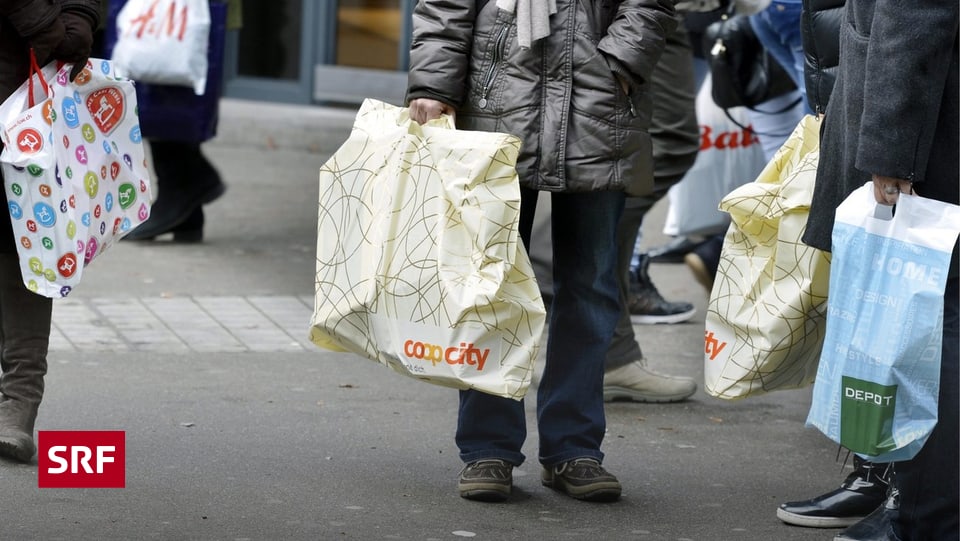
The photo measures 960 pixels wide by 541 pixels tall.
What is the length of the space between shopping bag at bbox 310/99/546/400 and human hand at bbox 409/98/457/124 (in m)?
0.09

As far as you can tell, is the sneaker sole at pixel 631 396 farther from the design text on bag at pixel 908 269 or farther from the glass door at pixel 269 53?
the glass door at pixel 269 53

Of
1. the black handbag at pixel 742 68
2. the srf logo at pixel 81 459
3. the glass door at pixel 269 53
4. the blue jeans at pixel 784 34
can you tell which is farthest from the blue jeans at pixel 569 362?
the glass door at pixel 269 53

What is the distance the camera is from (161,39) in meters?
6.89

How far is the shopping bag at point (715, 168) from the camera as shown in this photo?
266 inches

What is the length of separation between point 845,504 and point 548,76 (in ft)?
4.39

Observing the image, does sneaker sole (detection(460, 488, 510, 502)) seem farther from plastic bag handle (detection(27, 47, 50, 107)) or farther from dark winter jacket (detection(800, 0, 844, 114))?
plastic bag handle (detection(27, 47, 50, 107))

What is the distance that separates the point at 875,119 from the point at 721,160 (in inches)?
134

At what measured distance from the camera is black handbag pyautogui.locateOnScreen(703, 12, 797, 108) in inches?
235

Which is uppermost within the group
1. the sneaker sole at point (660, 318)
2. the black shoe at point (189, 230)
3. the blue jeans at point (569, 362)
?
the blue jeans at point (569, 362)

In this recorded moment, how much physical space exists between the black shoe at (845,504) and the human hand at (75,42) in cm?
216

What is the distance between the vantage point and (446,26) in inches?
152

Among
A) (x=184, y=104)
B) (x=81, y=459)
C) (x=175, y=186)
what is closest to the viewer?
(x=81, y=459)

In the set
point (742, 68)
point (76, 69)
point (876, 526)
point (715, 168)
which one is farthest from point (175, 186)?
point (876, 526)

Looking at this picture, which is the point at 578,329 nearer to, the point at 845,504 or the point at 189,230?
the point at 845,504
